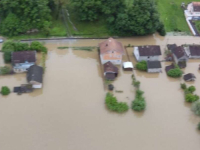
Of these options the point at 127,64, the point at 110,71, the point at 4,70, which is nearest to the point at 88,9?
the point at 127,64

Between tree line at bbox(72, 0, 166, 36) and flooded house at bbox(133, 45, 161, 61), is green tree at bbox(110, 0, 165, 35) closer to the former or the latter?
tree line at bbox(72, 0, 166, 36)

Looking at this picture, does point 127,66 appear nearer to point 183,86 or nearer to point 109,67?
point 109,67

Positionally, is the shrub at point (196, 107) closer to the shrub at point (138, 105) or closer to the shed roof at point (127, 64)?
the shrub at point (138, 105)

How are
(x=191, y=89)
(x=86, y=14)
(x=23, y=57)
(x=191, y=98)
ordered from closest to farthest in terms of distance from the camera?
(x=191, y=98) → (x=191, y=89) → (x=23, y=57) → (x=86, y=14)

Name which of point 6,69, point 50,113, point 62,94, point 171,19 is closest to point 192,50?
point 171,19

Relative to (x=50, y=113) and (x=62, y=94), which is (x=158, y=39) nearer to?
(x=62, y=94)

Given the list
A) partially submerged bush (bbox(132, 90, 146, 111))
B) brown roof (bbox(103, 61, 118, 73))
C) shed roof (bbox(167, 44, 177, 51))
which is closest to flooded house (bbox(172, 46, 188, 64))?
shed roof (bbox(167, 44, 177, 51))

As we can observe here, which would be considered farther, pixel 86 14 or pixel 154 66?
pixel 86 14
